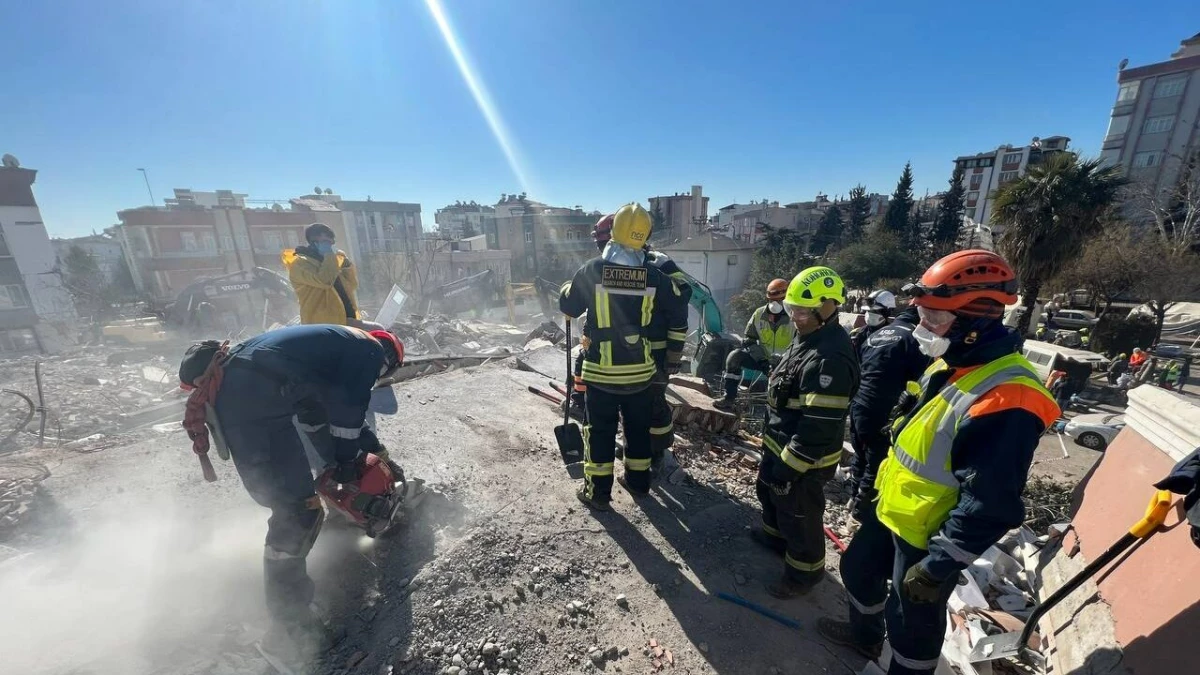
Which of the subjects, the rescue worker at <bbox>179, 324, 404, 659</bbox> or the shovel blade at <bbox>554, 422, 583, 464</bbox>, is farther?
the shovel blade at <bbox>554, 422, 583, 464</bbox>

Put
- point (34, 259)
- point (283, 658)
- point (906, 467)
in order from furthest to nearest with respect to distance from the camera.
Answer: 1. point (34, 259)
2. point (283, 658)
3. point (906, 467)

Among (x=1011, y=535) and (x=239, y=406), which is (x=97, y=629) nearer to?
(x=239, y=406)

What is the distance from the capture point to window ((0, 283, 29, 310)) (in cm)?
2297

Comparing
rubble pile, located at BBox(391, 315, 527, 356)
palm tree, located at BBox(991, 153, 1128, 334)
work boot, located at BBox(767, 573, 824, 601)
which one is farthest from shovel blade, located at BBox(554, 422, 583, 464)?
palm tree, located at BBox(991, 153, 1128, 334)

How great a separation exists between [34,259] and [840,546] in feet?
130

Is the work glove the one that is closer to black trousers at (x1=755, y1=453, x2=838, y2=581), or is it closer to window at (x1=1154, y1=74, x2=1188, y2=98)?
black trousers at (x1=755, y1=453, x2=838, y2=581)

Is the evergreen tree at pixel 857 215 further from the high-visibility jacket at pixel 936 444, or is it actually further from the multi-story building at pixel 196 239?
the multi-story building at pixel 196 239

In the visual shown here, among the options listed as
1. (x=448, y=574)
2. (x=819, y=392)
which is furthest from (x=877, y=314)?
(x=448, y=574)

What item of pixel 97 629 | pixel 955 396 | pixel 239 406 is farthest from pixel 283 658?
pixel 955 396

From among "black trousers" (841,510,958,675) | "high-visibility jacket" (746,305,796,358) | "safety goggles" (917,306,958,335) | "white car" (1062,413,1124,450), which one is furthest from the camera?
"white car" (1062,413,1124,450)

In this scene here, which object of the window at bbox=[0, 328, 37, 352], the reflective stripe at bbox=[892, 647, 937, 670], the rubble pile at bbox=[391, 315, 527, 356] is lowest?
the window at bbox=[0, 328, 37, 352]

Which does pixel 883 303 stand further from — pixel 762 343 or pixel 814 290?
pixel 814 290

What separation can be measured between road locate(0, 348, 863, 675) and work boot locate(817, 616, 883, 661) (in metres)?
0.08

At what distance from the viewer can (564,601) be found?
8.86 ft
